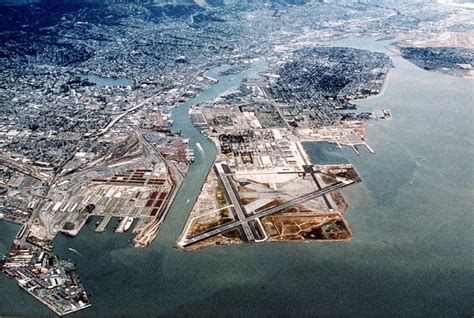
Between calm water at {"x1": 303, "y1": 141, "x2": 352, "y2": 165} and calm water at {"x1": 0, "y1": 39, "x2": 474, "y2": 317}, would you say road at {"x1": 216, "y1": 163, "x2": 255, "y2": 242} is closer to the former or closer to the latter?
calm water at {"x1": 0, "y1": 39, "x2": 474, "y2": 317}

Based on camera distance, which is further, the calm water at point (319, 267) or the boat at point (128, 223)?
the boat at point (128, 223)

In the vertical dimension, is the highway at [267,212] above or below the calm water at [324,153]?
above

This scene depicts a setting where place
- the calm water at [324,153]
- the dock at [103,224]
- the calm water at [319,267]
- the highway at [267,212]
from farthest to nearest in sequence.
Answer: the calm water at [324,153] → the dock at [103,224] → the highway at [267,212] → the calm water at [319,267]

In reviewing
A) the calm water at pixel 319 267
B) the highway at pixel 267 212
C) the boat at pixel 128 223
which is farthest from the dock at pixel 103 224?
the highway at pixel 267 212

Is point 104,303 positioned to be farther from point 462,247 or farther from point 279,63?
point 279,63

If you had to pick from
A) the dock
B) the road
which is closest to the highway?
the road

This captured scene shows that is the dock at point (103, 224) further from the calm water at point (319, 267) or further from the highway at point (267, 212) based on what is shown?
the highway at point (267, 212)

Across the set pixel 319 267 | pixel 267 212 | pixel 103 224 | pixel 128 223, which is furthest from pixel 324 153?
pixel 103 224

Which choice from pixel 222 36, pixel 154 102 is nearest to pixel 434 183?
pixel 154 102
